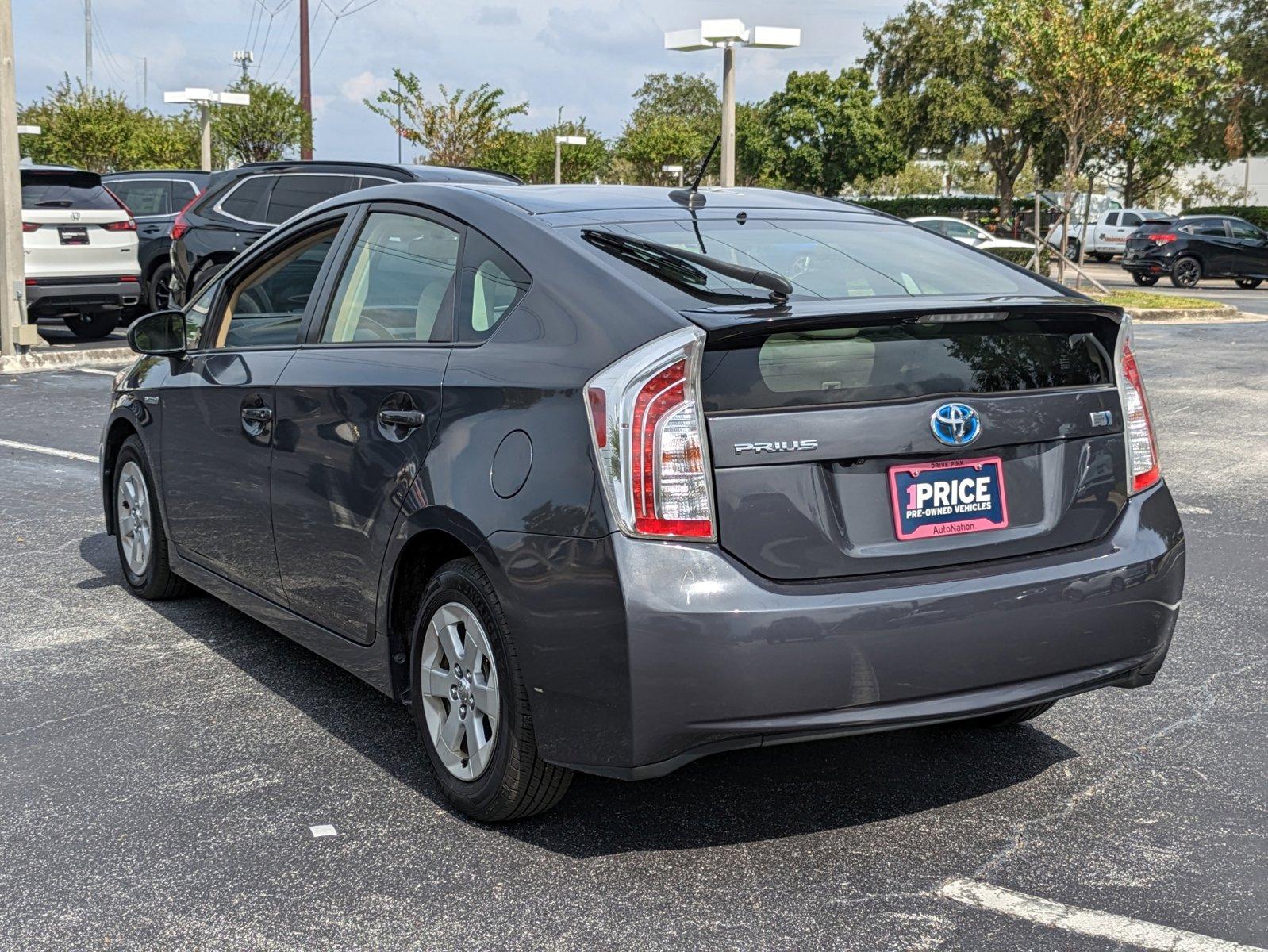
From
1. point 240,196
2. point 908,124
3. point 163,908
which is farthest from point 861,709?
point 908,124

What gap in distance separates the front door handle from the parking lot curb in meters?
10.3

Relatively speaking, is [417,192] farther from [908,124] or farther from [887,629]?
[908,124]

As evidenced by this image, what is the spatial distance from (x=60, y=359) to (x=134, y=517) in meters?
9.98

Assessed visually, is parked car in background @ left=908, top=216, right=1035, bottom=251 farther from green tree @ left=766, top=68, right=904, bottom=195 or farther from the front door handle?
green tree @ left=766, top=68, right=904, bottom=195

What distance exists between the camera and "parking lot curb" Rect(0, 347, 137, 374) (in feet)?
48.0

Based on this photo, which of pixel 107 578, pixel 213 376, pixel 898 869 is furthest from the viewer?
pixel 107 578

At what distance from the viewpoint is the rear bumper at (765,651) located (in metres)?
3.18

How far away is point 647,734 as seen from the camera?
10.6 feet

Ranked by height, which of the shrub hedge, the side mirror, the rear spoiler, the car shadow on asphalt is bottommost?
the car shadow on asphalt

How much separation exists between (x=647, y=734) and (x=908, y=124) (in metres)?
55.9

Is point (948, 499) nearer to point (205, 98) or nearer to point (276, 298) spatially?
point (276, 298)

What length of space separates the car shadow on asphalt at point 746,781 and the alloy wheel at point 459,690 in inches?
6.8

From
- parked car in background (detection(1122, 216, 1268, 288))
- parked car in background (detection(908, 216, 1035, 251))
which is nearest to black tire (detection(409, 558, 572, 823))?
parked car in background (detection(908, 216, 1035, 251))

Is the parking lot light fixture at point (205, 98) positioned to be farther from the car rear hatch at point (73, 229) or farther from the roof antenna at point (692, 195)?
the roof antenna at point (692, 195)
